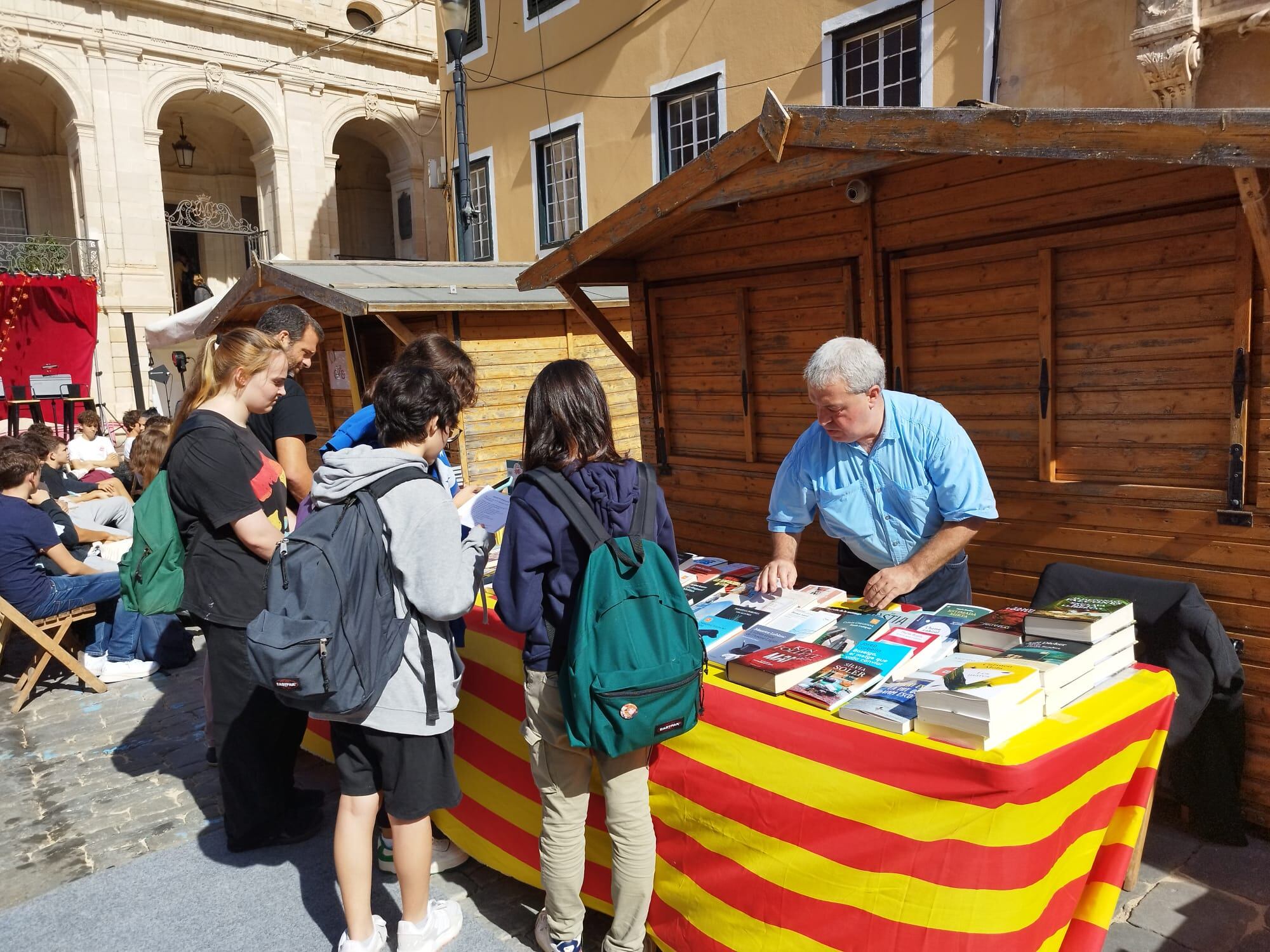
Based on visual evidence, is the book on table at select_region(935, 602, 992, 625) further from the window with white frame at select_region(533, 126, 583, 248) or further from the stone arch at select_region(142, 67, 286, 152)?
the stone arch at select_region(142, 67, 286, 152)

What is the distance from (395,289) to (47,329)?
14.3m

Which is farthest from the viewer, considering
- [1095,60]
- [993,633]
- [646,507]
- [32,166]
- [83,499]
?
[32,166]

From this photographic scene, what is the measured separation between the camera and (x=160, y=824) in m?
4.02

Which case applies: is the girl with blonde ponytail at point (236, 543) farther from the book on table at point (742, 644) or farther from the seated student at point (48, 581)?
the seated student at point (48, 581)

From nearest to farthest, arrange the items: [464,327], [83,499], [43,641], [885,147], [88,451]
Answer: [885,147], [43,641], [83,499], [464,327], [88,451]

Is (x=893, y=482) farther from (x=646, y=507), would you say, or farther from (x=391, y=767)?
A: (x=391, y=767)

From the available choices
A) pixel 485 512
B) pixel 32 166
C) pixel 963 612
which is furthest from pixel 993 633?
pixel 32 166

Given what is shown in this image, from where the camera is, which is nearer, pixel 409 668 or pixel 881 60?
pixel 409 668

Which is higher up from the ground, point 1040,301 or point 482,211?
point 482,211

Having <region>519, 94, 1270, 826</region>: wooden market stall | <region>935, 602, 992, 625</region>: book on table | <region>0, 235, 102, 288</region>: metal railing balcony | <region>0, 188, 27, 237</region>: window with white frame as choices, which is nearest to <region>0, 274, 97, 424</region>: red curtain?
<region>0, 235, 102, 288</region>: metal railing balcony

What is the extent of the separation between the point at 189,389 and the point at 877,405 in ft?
8.65

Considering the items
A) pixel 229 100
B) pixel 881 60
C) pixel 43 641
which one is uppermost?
pixel 229 100

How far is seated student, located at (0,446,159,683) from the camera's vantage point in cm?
555

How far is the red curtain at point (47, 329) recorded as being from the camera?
17.7 metres
